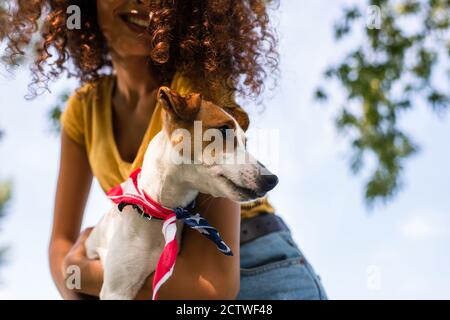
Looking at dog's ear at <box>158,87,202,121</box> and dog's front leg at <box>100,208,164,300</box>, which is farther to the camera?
dog's front leg at <box>100,208,164,300</box>

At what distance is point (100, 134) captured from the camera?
1772mm

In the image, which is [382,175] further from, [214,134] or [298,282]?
[214,134]

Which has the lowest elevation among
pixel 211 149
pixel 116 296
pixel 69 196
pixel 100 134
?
pixel 116 296

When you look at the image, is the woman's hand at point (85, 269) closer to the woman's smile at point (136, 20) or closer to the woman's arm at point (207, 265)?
the woman's arm at point (207, 265)

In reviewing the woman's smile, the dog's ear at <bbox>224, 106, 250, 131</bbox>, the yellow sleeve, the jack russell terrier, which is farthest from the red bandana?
the yellow sleeve

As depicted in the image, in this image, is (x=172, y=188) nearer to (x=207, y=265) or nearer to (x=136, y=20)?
(x=207, y=265)

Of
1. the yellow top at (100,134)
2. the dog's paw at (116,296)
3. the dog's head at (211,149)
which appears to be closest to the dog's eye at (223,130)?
the dog's head at (211,149)

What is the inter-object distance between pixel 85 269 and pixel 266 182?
64cm

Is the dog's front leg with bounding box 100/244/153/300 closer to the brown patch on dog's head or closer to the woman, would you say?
the woman

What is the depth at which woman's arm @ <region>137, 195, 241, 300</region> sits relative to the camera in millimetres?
1446

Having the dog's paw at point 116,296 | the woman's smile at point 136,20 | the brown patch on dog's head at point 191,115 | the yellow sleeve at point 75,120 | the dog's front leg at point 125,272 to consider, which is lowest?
the dog's paw at point 116,296

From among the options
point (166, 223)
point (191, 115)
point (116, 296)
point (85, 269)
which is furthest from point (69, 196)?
point (191, 115)

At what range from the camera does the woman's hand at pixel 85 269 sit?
1.55m

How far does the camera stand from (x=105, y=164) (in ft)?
5.71
